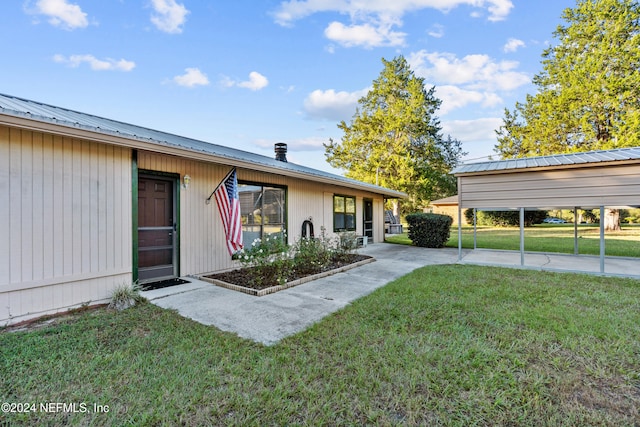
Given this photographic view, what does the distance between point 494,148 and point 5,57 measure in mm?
23621

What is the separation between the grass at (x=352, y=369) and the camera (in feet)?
6.02

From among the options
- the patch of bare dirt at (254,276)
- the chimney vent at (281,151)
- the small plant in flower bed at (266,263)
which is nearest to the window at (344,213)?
the chimney vent at (281,151)

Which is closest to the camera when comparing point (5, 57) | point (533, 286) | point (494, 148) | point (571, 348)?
point (571, 348)

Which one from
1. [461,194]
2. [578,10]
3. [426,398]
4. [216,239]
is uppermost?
[578,10]

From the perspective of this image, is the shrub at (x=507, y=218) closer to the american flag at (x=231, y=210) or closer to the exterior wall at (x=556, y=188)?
the exterior wall at (x=556, y=188)

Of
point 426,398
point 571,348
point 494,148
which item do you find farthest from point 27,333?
point 494,148

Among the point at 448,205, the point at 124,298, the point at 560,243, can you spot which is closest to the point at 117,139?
the point at 124,298

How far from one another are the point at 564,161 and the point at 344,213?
642 centimetres

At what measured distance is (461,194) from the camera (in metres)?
7.26

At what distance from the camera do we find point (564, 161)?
616 centimetres

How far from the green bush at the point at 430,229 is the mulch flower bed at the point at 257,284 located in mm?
5083

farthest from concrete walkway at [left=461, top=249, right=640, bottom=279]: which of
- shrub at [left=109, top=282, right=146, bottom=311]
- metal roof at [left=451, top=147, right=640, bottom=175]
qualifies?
shrub at [left=109, top=282, right=146, bottom=311]

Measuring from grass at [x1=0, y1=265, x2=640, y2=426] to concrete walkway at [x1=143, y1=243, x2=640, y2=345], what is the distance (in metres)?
0.28

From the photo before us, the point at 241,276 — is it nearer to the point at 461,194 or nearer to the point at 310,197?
the point at 310,197
